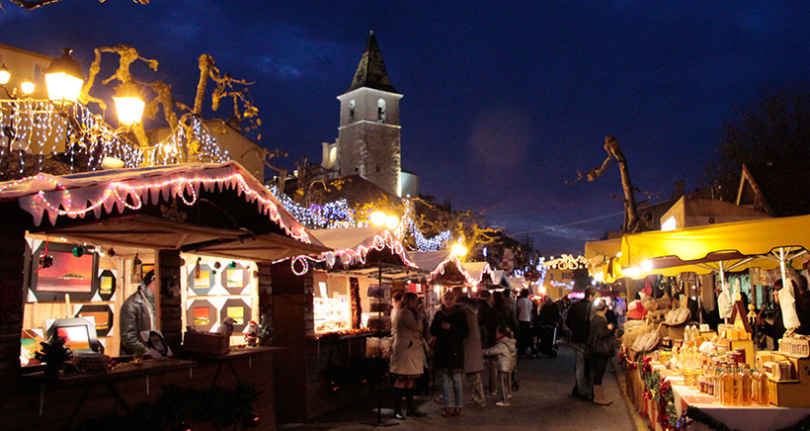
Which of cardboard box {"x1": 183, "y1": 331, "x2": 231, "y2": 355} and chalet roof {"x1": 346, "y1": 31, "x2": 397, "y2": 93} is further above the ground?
chalet roof {"x1": 346, "y1": 31, "x2": 397, "y2": 93}

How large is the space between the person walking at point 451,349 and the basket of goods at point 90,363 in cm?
558

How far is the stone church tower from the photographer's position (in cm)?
6356

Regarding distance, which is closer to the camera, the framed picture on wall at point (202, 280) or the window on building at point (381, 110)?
the framed picture on wall at point (202, 280)

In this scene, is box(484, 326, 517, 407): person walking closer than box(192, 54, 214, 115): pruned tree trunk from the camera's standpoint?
Yes

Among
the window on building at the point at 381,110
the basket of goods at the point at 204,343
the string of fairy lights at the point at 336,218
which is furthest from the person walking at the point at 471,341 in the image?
the window on building at the point at 381,110

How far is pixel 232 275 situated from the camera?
10094mm

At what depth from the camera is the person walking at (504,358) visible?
11375 mm

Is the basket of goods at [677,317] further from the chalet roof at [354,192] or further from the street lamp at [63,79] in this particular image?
the chalet roof at [354,192]

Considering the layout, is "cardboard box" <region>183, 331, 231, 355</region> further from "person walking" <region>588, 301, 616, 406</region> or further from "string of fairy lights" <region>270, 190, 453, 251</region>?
"string of fairy lights" <region>270, 190, 453, 251</region>

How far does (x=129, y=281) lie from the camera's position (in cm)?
927

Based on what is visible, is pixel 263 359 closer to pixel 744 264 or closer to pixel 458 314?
pixel 458 314

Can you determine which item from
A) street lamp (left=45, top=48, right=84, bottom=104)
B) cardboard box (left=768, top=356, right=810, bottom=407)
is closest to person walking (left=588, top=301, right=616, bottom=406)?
cardboard box (left=768, top=356, right=810, bottom=407)

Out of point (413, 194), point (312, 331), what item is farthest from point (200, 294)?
point (413, 194)

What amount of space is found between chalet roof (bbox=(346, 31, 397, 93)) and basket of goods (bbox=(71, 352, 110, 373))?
6218cm
